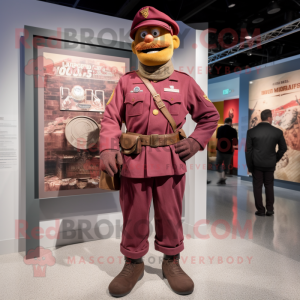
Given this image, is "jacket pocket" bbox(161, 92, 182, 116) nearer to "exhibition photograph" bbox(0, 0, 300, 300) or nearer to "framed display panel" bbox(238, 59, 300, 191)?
"exhibition photograph" bbox(0, 0, 300, 300)

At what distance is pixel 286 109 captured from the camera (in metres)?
5.78

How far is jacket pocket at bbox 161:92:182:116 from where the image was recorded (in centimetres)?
176

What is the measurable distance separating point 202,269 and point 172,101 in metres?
1.35

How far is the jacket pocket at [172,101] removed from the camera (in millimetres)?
1762

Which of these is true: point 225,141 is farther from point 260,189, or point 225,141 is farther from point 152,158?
point 152,158

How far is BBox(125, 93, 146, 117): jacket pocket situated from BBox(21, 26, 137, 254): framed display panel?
0.81 m

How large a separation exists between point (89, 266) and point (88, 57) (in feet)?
5.99

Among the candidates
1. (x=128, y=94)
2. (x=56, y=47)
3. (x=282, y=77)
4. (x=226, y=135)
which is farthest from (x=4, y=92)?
(x=282, y=77)

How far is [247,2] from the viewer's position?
14.9 ft

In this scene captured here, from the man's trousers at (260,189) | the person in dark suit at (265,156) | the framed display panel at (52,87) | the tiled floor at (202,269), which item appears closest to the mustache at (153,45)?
the framed display panel at (52,87)

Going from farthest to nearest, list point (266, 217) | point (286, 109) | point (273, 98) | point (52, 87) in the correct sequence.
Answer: point (273, 98) < point (286, 109) < point (266, 217) < point (52, 87)

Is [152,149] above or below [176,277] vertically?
above

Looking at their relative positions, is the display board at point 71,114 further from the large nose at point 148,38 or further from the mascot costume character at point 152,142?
the large nose at point 148,38

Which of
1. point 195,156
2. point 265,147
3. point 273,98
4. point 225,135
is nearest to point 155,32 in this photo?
point 195,156
